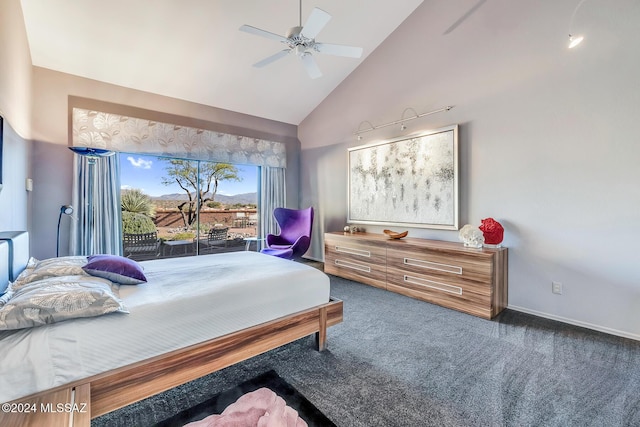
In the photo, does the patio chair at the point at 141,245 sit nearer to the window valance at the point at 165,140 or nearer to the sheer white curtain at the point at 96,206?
the sheer white curtain at the point at 96,206

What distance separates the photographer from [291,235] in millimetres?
4980

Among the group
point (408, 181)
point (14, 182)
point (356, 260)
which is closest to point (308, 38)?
point (408, 181)

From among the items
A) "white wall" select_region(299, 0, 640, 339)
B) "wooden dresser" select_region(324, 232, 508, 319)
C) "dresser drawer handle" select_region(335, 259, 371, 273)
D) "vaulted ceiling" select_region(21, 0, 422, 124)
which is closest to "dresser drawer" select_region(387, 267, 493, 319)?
"wooden dresser" select_region(324, 232, 508, 319)

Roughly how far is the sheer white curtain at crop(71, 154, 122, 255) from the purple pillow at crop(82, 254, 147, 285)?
234cm

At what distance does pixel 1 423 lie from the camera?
3.20 feet

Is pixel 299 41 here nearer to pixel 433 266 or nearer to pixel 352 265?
pixel 433 266

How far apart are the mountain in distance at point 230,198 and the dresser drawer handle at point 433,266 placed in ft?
10.8

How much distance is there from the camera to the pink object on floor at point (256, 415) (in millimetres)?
1232

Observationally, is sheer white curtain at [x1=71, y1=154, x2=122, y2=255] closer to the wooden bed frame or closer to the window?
the window

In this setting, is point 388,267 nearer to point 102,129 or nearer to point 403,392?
point 403,392

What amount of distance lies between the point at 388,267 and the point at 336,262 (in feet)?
3.33

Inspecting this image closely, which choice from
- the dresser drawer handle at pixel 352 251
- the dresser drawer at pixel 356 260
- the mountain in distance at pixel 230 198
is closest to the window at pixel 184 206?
the mountain in distance at pixel 230 198

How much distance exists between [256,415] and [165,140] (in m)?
4.23

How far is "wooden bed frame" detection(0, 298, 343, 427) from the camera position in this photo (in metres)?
1.10
